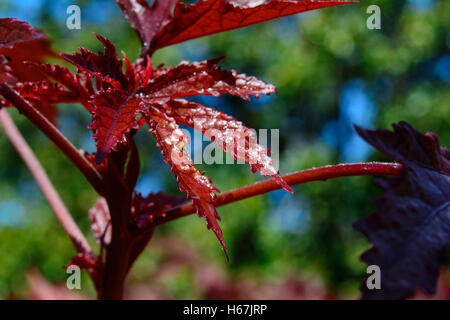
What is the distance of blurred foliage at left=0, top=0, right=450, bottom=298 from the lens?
16.4 ft

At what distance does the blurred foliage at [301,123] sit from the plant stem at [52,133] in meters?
2.75

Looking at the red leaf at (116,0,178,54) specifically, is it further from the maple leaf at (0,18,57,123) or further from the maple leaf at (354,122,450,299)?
the maple leaf at (354,122,450,299)

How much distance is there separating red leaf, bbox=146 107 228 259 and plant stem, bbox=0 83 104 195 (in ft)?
0.45

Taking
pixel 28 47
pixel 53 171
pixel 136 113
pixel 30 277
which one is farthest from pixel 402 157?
pixel 53 171

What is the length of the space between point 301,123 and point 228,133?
8.40 meters

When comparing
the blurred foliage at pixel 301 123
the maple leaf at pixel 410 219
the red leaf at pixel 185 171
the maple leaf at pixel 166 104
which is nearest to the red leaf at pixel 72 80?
the maple leaf at pixel 166 104

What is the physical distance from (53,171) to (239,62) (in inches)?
153

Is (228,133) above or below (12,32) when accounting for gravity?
below

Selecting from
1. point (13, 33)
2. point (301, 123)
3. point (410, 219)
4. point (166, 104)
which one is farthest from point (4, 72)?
point (301, 123)

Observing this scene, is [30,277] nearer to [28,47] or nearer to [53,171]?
[28,47]

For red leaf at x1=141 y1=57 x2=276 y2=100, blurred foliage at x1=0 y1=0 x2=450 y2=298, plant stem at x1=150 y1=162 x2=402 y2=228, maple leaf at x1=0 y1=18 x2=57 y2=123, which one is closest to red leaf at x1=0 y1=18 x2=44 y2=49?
A: maple leaf at x1=0 y1=18 x2=57 y2=123

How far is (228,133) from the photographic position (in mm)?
450

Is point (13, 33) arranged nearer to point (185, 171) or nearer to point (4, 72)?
point (4, 72)

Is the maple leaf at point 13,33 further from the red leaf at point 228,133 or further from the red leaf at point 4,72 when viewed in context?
the red leaf at point 228,133
